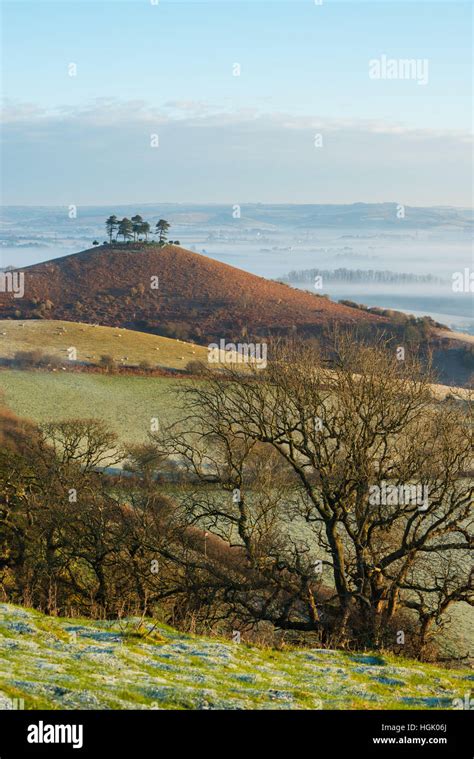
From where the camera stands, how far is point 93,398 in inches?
2327

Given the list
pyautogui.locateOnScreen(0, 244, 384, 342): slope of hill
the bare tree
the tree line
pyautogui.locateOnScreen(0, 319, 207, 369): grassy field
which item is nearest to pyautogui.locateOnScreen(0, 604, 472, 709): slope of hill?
the bare tree

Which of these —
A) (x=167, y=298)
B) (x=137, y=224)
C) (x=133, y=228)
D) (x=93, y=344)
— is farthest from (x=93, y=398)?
(x=137, y=224)

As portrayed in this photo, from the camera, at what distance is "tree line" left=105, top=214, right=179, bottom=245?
132 m

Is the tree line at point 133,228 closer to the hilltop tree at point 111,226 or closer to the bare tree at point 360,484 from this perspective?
the hilltop tree at point 111,226

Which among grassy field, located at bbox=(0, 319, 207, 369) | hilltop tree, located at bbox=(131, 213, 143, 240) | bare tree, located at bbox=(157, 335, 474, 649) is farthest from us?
hilltop tree, located at bbox=(131, 213, 143, 240)

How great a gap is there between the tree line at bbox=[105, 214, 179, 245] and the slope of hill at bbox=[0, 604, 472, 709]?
120 meters

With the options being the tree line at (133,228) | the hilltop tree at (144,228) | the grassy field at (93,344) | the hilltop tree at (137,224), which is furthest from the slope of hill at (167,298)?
the grassy field at (93,344)

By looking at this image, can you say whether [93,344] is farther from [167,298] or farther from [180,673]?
[180,673]

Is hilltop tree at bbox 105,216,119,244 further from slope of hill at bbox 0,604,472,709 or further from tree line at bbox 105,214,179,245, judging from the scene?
slope of hill at bbox 0,604,472,709

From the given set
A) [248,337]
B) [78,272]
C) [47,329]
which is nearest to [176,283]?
[78,272]

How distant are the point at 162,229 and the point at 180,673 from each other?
125 meters

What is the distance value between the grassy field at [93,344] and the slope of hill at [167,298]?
19.7 meters
